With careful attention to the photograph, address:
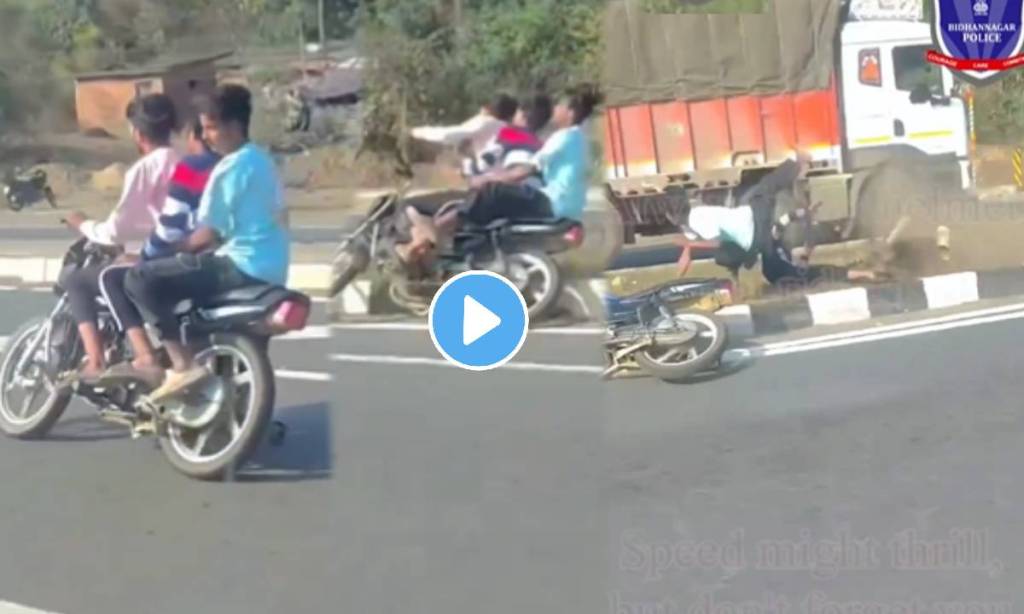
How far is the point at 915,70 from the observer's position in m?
2.99

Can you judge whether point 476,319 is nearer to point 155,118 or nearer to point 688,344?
point 688,344

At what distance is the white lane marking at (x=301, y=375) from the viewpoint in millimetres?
2729

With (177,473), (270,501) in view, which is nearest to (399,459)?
(270,501)

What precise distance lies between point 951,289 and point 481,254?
120 centimetres

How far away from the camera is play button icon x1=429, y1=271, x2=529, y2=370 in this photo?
2570 millimetres

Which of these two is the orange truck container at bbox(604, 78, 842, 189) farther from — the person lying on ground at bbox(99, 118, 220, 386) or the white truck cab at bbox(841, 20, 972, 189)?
the person lying on ground at bbox(99, 118, 220, 386)

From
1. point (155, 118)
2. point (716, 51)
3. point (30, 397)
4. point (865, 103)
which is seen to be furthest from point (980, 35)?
point (30, 397)

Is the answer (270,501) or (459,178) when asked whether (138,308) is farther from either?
(459,178)

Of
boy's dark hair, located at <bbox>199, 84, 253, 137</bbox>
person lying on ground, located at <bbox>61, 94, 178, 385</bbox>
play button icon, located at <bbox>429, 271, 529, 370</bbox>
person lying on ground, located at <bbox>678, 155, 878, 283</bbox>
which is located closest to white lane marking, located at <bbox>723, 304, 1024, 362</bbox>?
person lying on ground, located at <bbox>678, 155, 878, 283</bbox>

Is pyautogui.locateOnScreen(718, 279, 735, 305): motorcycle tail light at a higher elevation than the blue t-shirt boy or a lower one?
lower

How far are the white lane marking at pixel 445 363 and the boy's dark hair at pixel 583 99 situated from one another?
0.42 meters

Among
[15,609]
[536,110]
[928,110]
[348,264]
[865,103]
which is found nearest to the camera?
[536,110]

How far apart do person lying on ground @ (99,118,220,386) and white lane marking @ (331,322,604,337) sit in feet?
1.13

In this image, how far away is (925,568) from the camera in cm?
322
